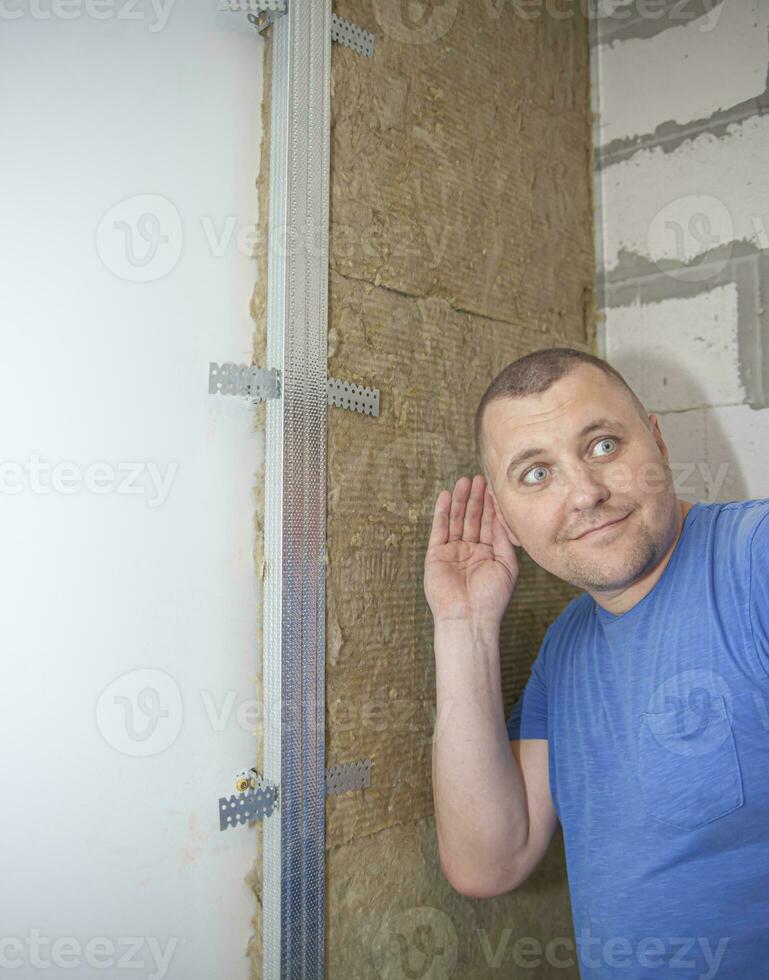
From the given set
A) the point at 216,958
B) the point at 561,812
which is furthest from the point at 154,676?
the point at 561,812

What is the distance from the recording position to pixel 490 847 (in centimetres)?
139

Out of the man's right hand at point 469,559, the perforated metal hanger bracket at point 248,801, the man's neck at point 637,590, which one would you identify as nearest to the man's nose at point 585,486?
the man's neck at point 637,590

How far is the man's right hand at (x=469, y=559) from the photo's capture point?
1447 mm

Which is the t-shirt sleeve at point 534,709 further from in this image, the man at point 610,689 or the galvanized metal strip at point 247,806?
the galvanized metal strip at point 247,806

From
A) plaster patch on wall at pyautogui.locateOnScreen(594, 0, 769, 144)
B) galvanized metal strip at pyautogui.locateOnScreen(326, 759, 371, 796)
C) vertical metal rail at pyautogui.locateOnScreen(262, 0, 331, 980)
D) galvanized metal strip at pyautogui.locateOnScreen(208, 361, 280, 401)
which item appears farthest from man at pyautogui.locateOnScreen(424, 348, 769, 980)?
plaster patch on wall at pyautogui.locateOnScreen(594, 0, 769, 144)

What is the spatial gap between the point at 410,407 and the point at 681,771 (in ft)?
2.58

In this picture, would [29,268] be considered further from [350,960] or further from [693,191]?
[693,191]

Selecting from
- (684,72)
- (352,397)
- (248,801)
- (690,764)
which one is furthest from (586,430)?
(684,72)

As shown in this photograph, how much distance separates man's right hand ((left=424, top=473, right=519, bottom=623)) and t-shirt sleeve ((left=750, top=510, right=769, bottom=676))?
1.48 ft

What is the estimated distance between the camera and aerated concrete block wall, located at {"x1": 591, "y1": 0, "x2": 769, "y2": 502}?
177 centimetres

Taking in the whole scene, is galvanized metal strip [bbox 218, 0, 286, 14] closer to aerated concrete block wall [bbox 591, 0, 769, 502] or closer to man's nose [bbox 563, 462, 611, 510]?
man's nose [bbox 563, 462, 611, 510]

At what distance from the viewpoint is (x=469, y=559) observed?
152cm

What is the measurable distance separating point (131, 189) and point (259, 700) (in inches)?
33.4

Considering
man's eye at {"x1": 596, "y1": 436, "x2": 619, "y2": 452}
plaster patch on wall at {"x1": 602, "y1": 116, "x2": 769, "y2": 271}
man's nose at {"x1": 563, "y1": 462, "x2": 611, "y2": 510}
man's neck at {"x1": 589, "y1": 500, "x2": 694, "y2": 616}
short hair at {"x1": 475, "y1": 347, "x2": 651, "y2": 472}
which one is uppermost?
plaster patch on wall at {"x1": 602, "y1": 116, "x2": 769, "y2": 271}
